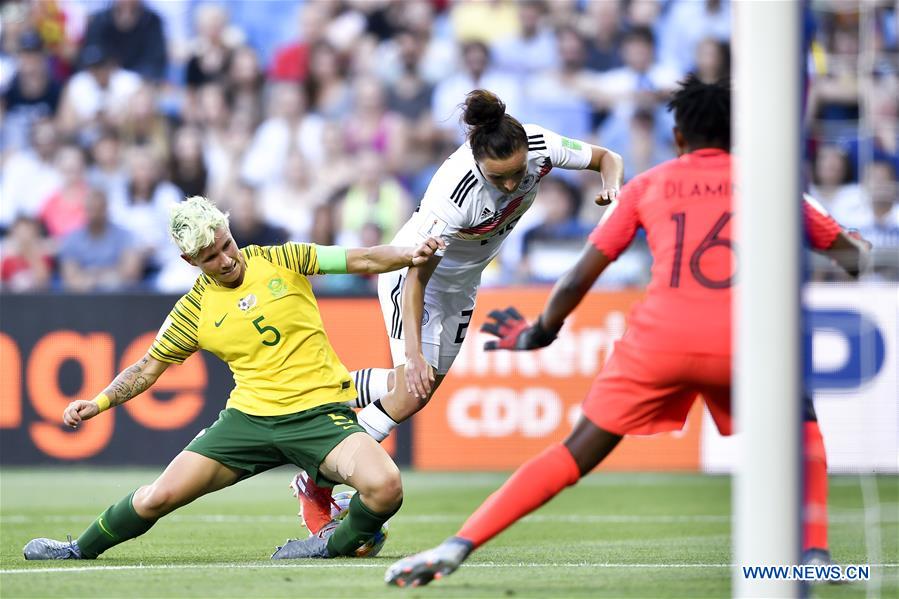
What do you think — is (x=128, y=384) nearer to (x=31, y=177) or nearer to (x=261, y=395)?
(x=261, y=395)

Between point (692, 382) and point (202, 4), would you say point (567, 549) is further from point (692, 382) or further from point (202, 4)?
point (202, 4)

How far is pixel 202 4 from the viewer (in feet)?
53.9

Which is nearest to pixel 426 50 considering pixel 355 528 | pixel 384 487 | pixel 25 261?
pixel 25 261

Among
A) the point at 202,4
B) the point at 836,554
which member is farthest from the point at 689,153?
the point at 202,4

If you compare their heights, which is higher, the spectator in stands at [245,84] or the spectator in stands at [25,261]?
the spectator in stands at [245,84]

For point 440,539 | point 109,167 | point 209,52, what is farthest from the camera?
point 209,52

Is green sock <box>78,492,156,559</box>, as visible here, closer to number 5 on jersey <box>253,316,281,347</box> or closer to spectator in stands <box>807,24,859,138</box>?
number 5 on jersey <box>253,316,281,347</box>

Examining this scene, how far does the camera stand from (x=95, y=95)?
15812 millimetres

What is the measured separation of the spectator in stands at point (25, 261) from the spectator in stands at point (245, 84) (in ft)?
8.98

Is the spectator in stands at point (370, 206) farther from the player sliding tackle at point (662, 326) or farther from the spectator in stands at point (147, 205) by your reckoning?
the player sliding tackle at point (662, 326)

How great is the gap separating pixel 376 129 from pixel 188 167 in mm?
2094

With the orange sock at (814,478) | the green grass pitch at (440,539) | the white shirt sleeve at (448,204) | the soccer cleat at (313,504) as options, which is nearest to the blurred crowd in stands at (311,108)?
the green grass pitch at (440,539)

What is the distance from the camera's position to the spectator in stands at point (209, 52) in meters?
15.7

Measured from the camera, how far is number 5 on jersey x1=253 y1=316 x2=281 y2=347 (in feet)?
21.2
